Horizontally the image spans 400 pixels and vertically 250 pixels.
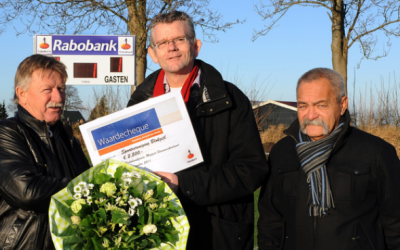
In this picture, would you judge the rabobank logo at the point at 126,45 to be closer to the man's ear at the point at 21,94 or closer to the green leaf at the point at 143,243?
the man's ear at the point at 21,94

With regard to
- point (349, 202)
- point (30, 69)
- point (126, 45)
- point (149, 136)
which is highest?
point (126, 45)

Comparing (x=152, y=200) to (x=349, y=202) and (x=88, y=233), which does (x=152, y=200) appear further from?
(x=349, y=202)

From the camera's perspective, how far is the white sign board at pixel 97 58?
575 inches

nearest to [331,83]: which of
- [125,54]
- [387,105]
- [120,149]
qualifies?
[120,149]

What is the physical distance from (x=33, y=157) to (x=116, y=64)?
38.7 feet

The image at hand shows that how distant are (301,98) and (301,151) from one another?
1.21 ft

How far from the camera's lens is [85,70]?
14.9 meters

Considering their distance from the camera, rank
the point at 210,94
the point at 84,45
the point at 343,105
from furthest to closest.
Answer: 1. the point at 84,45
2. the point at 343,105
3. the point at 210,94

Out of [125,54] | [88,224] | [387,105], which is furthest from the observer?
[387,105]

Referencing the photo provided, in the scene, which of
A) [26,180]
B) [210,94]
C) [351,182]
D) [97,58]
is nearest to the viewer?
[26,180]

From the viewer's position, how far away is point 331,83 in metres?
3.56

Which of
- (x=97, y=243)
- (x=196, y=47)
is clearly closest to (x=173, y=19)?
(x=196, y=47)

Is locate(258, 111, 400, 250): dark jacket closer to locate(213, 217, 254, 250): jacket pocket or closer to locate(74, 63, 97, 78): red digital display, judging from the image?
locate(213, 217, 254, 250): jacket pocket

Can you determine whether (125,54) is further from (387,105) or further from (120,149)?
(120,149)
